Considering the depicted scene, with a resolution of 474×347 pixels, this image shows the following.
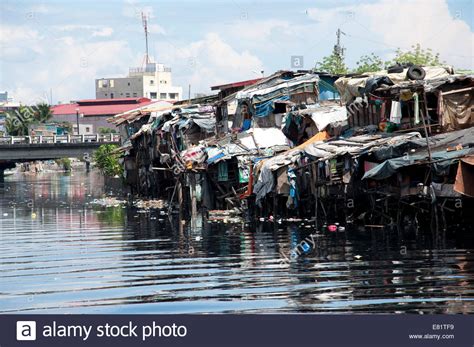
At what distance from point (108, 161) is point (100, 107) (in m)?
55.7

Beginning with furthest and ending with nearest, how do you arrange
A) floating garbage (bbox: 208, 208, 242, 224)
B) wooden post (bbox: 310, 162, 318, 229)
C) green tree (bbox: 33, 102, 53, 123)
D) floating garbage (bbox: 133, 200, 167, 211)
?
green tree (bbox: 33, 102, 53, 123), floating garbage (bbox: 133, 200, 167, 211), floating garbage (bbox: 208, 208, 242, 224), wooden post (bbox: 310, 162, 318, 229)

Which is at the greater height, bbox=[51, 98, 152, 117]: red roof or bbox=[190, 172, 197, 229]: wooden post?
bbox=[51, 98, 152, 117]: red roof

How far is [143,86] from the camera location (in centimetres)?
15762

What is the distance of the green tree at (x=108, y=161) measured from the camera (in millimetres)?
72375

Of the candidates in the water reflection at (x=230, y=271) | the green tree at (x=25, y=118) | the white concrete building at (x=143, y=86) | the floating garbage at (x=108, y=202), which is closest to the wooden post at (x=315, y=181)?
the water reflection at (x=230, y=271)

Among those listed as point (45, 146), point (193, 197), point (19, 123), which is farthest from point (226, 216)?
point (19, 123)

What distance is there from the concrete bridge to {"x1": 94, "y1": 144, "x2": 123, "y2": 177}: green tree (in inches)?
30.7

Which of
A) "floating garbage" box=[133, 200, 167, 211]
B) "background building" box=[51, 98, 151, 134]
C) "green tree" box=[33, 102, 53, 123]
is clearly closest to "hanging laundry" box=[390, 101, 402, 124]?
"floating garbage" box=[133, 200, 167, 211]

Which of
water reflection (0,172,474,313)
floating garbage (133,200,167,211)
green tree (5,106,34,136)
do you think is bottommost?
water reflection (0,172,474,313)

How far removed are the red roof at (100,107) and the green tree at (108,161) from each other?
43289 mm

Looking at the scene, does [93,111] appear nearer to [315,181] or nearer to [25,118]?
[25,118]

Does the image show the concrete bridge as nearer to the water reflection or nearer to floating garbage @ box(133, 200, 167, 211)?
floating garbage @ box(133, 200, 167, 211)

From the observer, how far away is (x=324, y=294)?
16484 mm

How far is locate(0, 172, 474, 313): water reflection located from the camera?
1590 centimetres
